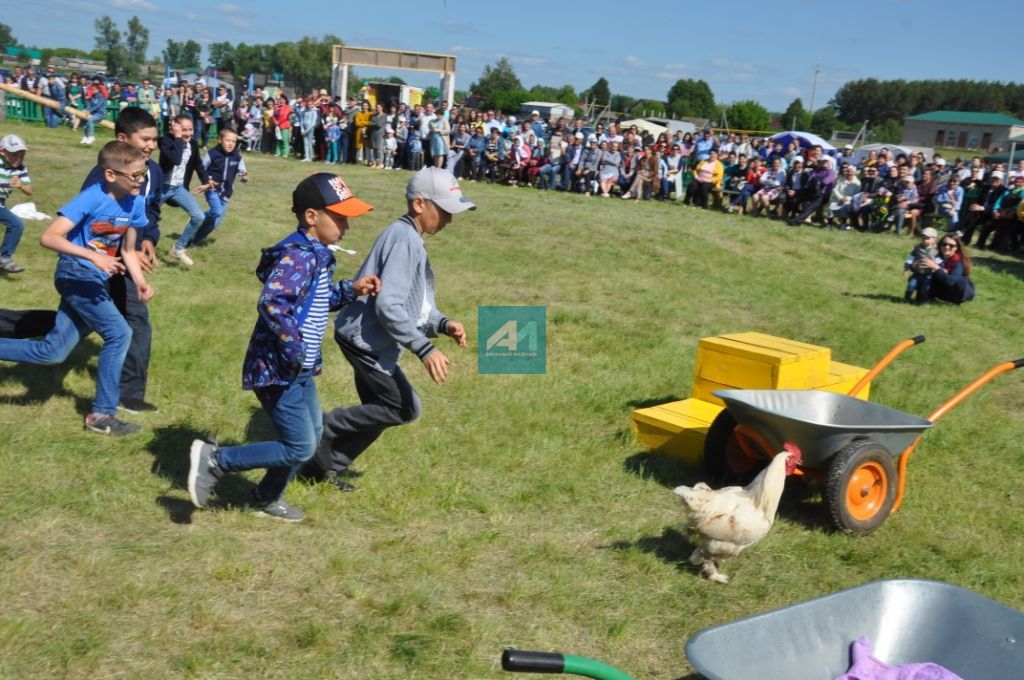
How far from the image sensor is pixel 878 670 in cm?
395

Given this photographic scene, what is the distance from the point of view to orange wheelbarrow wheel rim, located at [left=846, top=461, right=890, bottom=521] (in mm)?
5652

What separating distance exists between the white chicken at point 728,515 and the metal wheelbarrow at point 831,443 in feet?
1.90

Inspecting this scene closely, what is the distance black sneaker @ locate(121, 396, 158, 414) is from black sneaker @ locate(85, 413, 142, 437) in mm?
528

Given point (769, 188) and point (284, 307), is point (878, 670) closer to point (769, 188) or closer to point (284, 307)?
point (284, 307)

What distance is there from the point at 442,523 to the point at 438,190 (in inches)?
76.3

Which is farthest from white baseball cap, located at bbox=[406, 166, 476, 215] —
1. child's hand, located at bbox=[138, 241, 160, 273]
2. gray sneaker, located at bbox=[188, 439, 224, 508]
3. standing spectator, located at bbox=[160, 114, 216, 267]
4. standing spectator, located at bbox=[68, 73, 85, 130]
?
standing spectator, located at bbox=[68, 73, 85, 130]

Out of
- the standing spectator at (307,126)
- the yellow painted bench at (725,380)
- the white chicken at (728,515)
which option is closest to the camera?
the white chicken at (728,515)

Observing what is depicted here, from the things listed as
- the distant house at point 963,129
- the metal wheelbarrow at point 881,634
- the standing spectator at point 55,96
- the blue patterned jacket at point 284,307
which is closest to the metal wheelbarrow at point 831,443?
the metal wheelbarrow at point 881,634

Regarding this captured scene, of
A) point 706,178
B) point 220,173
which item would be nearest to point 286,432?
point 220,173

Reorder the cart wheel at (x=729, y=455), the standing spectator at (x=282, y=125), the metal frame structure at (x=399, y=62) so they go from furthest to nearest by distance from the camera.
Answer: the metal frame structure at (x=399, y=62) < the standing spectator at (x=282, y=125) < the cart wheel at (x=729, y=455)

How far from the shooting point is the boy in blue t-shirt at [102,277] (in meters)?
6.02

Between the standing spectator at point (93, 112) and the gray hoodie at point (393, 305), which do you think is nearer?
the gray hoodie at point (393, 305)

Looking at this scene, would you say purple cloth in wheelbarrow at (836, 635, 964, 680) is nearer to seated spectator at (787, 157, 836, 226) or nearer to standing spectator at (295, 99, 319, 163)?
seated spectator at (787, 157, 836, 226)

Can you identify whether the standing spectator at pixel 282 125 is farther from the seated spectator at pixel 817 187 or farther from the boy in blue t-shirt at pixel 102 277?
the boy in blue t-shirt at pixel 102 277
